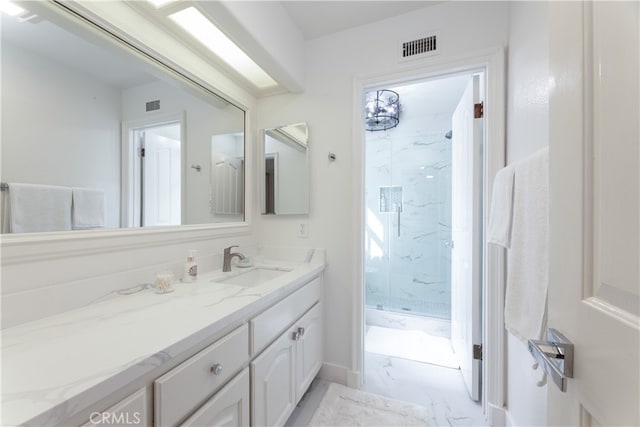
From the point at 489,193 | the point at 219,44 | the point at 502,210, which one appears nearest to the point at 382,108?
the point at 489,193

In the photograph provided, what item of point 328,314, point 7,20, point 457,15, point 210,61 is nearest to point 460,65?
point 457,15

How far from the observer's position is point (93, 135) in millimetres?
966

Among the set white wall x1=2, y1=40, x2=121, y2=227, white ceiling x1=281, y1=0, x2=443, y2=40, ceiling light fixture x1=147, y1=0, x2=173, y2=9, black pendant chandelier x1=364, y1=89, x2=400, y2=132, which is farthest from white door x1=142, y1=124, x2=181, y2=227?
black pendant chandelier x1=364, y1=89, x2=400, y2=132

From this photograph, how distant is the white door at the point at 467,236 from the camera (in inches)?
58.9

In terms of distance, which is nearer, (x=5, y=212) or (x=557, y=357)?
(x=557, y=357)

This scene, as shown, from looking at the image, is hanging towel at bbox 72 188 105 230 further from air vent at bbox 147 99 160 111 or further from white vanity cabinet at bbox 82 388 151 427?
white vanity cabinet at bbox 82 388 151 427

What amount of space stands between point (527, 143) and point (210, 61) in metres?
1.72

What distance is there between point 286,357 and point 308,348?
276 millimetres

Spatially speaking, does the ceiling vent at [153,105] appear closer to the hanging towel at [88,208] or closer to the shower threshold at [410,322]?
the hanging towel at [88,208]

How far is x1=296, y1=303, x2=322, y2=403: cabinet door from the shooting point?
1353mm

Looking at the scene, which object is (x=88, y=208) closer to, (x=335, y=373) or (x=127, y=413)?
(x=127, y=413)

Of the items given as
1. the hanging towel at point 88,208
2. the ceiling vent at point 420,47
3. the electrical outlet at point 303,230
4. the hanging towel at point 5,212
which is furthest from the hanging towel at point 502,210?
the hanging towel at point 5,212

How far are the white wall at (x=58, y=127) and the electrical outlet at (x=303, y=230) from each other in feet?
3.41

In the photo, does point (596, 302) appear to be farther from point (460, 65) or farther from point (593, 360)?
point (460, 65)
